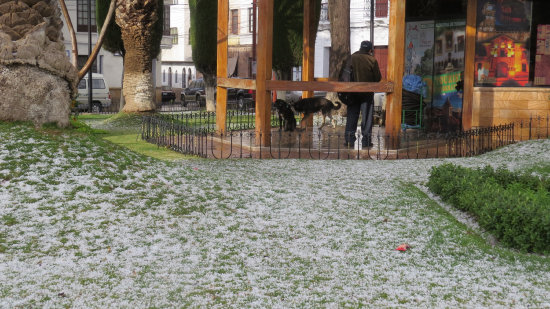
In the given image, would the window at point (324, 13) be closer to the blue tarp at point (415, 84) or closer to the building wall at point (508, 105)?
the blue tarp at point (415, 84)

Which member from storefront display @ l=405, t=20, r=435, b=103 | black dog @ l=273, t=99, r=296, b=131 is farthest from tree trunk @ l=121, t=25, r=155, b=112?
storefront display @ l=405, t=20, r=435, b=103

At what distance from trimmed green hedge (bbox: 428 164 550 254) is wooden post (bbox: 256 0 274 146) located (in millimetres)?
4301

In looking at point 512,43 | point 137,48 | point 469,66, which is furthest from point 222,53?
point 137,48

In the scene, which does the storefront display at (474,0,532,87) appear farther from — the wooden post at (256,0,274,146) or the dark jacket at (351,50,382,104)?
the wooden post at (256,0,274,146)

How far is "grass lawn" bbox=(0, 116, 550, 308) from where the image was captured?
577 centimetres

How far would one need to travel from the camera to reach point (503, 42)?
1513 cm

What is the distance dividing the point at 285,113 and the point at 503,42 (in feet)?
14.9

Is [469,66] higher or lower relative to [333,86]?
higher

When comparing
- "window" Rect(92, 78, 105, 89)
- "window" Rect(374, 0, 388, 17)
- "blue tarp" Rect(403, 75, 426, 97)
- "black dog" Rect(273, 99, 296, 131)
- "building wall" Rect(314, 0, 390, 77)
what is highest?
"window" Rect(374, 0, 388, 17)

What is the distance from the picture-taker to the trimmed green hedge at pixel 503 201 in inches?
269

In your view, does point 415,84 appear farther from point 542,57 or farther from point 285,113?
point 285,113

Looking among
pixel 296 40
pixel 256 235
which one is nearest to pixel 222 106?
pixel 256 235

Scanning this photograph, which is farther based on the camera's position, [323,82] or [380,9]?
[380,9]

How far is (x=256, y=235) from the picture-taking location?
731cm
